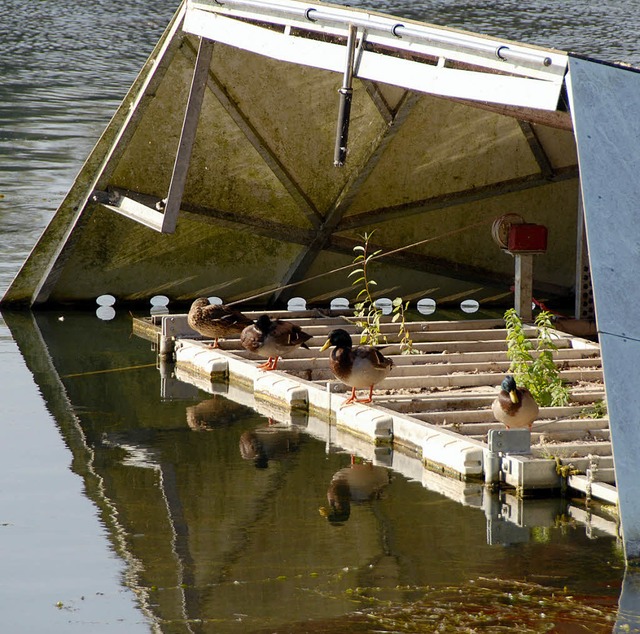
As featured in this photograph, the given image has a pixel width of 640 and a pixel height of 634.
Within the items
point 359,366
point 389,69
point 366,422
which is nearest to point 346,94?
point 389,69

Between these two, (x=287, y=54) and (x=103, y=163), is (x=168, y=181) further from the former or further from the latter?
(x=287, y=54)

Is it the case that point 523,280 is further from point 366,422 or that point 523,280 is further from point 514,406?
point 514,406

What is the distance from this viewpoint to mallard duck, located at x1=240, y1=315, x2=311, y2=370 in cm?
1092

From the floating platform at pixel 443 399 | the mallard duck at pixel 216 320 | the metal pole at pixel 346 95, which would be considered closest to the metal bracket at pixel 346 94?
the metal pole at pixel 346 95

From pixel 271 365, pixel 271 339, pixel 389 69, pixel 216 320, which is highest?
pixel 389 69

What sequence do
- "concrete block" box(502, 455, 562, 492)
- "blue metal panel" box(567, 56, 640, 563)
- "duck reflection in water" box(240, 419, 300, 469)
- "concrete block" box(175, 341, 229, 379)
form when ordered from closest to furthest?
"blue metal panel" box(567, 56, 640, 563) → "concrete block" box(502, 455, 562, 492) → "duck reflection in water" box(240, 419, 300, 469) → "concrete block" box(175, 341, 229, 379)

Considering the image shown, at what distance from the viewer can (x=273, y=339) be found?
10.9 meters

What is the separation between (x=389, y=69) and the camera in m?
9.20

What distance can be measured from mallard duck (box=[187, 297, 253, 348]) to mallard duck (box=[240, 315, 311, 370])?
2.31ft

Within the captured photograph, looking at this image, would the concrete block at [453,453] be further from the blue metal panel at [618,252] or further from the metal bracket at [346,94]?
the metal bracket at [346,94]

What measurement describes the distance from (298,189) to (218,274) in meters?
1.37

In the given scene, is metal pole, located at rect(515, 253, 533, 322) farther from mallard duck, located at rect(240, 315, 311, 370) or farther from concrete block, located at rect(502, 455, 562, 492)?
concrete block, located at rect(502, 455, 562, 492)

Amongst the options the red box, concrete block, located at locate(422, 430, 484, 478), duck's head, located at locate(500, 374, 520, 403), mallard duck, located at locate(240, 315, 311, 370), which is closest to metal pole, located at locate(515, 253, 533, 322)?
the red box

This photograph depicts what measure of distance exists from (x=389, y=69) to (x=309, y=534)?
11.6ft
